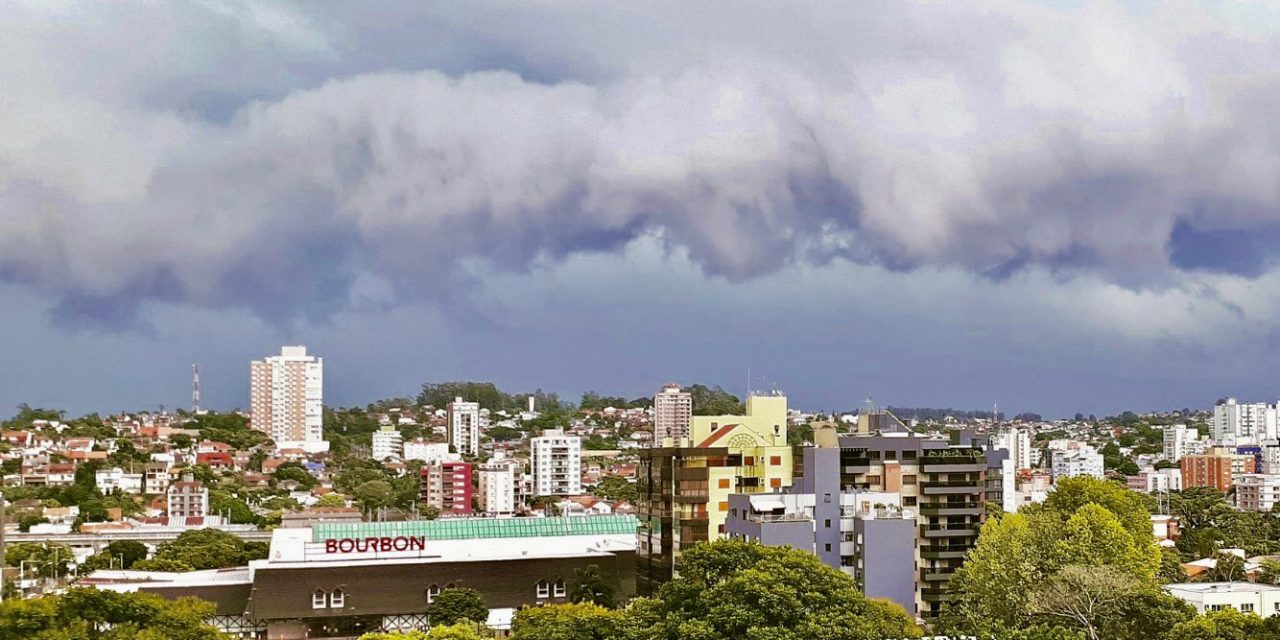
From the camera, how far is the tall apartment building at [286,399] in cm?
15562

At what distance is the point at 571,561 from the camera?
4419 cm

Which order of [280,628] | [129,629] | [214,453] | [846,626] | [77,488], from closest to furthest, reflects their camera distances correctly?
[846,626], [129,629], [280,628], [77,488], [214,453]

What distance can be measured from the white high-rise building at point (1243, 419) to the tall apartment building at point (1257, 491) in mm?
66122

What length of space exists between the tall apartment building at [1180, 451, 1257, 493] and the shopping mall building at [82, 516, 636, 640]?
76153 millimetres

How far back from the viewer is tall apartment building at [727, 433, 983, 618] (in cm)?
3647

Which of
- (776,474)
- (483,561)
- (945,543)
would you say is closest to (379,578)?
(483,561)

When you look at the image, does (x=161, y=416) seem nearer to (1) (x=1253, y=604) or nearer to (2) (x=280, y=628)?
(2) (x=280, y=628)

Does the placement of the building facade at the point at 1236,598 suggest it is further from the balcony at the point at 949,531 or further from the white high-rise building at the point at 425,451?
the white high-rise building at the point at 425,451

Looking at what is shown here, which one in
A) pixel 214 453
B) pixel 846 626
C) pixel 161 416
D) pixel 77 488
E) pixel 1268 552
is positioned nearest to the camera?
pixel 846 626

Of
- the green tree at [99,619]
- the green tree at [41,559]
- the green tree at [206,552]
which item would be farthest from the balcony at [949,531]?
the green tree at [41,559]

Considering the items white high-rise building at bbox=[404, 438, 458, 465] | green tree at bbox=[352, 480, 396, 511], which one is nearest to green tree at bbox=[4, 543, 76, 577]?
green tree at bbox=[352, 480, 396, 511]

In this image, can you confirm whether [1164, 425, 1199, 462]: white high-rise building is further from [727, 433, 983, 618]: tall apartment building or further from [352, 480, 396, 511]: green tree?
[727, 433, 983, 618]: tall apartment building

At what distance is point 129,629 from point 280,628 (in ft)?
44.3

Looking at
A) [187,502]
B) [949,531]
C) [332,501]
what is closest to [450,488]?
[332,501]
